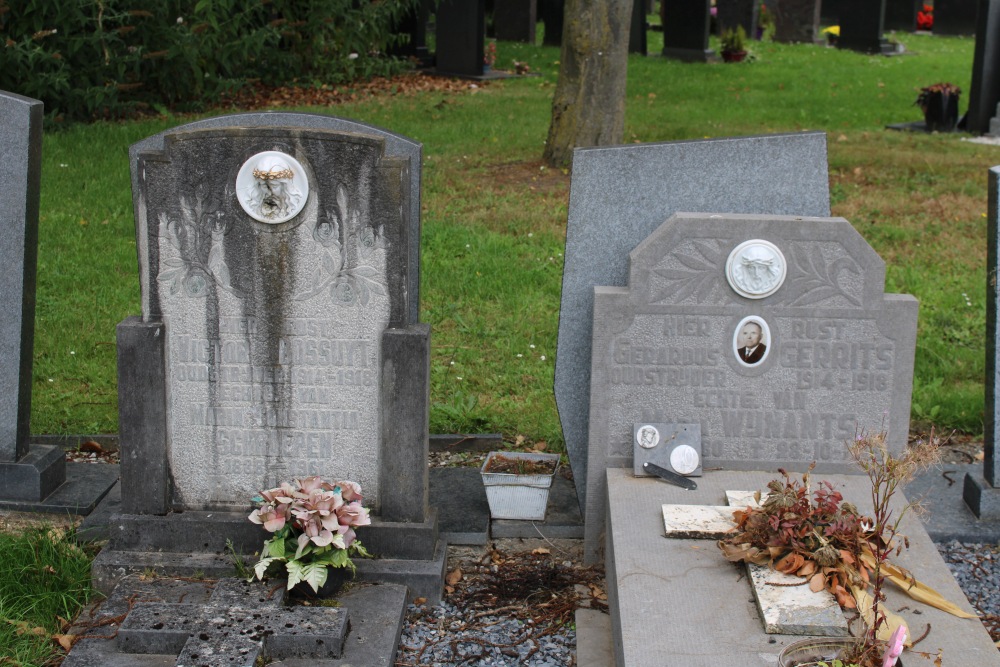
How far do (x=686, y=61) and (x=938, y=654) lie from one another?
18063 mm

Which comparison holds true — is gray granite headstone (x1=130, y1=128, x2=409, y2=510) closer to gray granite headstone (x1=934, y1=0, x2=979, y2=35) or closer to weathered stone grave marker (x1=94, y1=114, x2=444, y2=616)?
weathered stone grave marker (x1=94, y1=114, x2=444, y2=616)

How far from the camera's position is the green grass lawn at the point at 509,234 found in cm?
589

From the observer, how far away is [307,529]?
3.76 metres

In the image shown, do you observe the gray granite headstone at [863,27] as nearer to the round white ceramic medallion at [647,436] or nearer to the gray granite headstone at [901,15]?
the gray granite headstone at [901,15]

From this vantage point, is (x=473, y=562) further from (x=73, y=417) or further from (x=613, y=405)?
(x=73, y=417)

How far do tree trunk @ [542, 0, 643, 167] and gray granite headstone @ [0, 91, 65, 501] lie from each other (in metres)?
6.17

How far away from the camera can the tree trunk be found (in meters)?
9.79

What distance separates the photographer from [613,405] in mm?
4195

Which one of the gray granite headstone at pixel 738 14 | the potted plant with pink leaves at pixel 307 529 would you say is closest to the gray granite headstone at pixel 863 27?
the gray granite headstone at pixel 738 14

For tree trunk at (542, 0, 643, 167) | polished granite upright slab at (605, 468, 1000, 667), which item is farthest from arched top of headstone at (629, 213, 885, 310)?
tree trunk at (542, 0, 643, 167)

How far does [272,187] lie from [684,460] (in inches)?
71.3

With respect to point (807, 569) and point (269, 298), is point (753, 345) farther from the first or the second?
point (269, 298)

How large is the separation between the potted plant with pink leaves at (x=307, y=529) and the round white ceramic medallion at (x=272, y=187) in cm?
95

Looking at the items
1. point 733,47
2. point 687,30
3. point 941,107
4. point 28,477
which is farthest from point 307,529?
point 687,30
